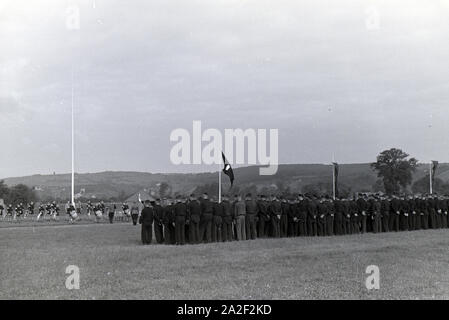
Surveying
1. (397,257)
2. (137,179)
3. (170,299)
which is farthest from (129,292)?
(137,179)

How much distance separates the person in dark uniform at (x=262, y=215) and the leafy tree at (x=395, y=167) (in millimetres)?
51995

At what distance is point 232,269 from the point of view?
11.3 meters

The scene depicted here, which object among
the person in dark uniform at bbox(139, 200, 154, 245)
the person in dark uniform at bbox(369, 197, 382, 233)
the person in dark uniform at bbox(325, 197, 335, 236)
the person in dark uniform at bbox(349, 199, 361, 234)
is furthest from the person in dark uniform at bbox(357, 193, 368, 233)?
the person in dark uniform at bbox(139, 200, 154, 245)

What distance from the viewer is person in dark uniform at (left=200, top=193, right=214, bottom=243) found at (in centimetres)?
1719

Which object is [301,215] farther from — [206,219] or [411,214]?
[411,214]

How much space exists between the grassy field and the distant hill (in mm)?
65699

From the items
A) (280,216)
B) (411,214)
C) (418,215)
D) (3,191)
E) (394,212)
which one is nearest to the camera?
(280,216)

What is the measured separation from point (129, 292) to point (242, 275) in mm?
2425

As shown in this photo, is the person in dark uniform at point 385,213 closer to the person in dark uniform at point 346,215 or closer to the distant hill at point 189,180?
the person in dark uniform at point 346,215


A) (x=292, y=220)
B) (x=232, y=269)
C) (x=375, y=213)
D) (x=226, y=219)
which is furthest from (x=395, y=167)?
(x=232, y=269)

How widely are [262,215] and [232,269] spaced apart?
807 centimetres

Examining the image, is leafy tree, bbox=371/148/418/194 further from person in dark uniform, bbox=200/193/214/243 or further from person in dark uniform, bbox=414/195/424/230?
person in dark uniform, bbox=200/193/214/243

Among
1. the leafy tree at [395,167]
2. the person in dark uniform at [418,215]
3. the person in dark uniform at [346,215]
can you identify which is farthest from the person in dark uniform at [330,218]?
the leafy tree at [395,167]
